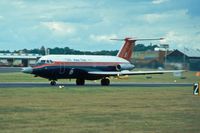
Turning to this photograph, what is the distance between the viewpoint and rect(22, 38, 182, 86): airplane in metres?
52.0

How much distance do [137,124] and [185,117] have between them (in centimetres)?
326

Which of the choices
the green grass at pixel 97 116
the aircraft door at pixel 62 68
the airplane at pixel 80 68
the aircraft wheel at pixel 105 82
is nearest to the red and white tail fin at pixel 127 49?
the airplane at pixel 80 68

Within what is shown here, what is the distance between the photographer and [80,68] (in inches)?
2141

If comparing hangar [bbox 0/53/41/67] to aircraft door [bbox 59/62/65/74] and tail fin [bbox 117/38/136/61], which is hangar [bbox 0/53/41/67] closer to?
tail fin [bbox 117/38/136/61]

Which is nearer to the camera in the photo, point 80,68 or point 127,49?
point 80,68

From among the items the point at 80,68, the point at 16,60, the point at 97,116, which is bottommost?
the point at 97,116

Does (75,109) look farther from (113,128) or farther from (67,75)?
(67,75)

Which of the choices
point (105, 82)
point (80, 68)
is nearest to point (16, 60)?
point (80, 68)

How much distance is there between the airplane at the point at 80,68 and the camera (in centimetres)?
5203

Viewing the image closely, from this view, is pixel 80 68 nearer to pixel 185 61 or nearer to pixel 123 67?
pixel 123 67

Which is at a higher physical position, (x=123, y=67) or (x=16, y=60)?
(x=16, y=60)

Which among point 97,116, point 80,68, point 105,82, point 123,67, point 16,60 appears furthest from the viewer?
point 16,60

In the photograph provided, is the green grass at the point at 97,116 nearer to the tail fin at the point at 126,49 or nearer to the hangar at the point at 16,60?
the tail fin at the point at 126,49

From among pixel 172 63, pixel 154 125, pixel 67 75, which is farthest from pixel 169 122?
pixel 172 63
